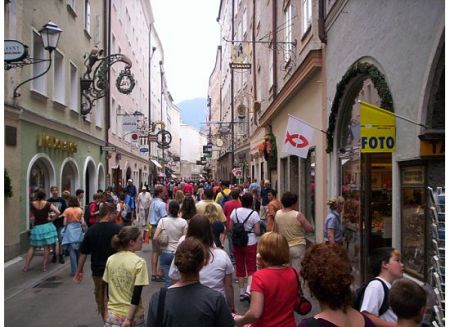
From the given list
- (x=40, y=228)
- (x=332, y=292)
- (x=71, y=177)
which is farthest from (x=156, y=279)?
(x=71, y=177)

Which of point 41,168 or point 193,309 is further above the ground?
point 41,168

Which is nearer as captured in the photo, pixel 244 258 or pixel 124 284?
pixel 124 284

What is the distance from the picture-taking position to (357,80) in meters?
9.24

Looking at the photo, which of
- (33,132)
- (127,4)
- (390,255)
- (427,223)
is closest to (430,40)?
(427,223)

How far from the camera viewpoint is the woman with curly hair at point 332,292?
2.71 metres

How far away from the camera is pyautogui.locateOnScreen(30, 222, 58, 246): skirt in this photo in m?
10.2

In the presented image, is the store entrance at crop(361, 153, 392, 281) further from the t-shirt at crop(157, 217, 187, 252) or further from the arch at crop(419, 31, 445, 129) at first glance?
the t-shirt at crop(157, 217, 187, 252)

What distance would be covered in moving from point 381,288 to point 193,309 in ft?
4.68

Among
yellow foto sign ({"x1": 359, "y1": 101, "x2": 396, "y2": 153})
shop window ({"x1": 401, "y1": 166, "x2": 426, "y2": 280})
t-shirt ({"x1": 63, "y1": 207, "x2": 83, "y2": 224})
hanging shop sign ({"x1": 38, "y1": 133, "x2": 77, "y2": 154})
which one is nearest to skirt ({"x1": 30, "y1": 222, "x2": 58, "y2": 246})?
t-shirt ({"x1": 63, "y1": 207, "x2": 83, "y2": 224})

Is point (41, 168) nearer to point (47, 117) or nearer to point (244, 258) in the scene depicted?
point (47, 117)

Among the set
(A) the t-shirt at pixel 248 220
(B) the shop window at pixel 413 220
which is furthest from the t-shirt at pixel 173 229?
(B) the shop window at pixel 413 220

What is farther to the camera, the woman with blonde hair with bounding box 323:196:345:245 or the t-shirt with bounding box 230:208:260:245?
the t-shirt with bounding box 230:208:260:245

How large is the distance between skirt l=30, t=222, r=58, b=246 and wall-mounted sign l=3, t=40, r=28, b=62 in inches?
136

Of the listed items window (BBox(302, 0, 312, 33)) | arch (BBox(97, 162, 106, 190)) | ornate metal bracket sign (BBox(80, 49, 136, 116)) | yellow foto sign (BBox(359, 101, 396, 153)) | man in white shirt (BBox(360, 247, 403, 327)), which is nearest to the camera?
man in white shirt (BBox(360, 247, 403, 327))
